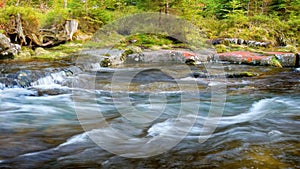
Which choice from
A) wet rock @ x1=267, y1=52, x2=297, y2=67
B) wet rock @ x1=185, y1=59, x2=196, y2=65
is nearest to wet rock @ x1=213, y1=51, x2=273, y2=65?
wet rock @ x1=267, y1=52, x2=297, y2=67

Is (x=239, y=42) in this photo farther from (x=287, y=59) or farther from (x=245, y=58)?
(x=287, y=59)

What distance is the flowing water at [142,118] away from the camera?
143 inches

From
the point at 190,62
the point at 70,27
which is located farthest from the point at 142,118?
the point at 70,27

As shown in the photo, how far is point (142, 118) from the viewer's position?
5863 mm

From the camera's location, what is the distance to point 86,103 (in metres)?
7.08

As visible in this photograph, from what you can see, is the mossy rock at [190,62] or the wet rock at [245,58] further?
the mossy rock at [190,62]

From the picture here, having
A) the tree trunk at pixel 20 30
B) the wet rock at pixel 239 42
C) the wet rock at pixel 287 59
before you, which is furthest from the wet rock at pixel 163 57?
the wet rock at pixel 239 42

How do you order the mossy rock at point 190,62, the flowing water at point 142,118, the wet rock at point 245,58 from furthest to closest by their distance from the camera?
1. the mossy rock at point 190,62
2. the wet rock at point 245,58
3. the flowing water at point 142,118

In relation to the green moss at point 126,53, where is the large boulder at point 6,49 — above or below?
above

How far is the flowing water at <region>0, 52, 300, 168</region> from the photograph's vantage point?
364 cm

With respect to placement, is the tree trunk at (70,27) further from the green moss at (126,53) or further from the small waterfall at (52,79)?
the small waterfall at (52,79)

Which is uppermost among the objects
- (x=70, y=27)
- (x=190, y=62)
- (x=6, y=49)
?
(x=70, y=27)

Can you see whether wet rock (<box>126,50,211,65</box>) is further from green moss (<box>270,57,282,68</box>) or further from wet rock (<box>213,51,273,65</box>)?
green moss (<box>270,57,282,68</box>)

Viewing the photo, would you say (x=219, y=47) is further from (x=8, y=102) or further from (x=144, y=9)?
(x=8, y=102)
